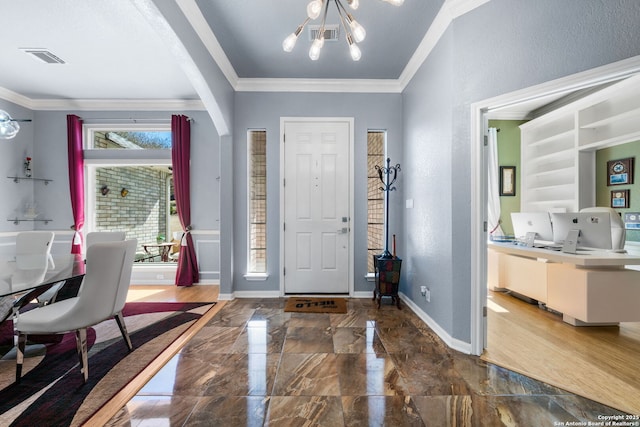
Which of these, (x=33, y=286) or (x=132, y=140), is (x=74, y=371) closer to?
(x=33, y=286)

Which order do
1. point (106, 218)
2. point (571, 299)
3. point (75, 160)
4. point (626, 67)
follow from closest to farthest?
point (626, 67) < point (571, 299) < point (75, 160) < point (106, 218)

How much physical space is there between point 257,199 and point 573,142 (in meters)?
4.87

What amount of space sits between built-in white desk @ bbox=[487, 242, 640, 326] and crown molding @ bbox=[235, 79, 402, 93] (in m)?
2.86

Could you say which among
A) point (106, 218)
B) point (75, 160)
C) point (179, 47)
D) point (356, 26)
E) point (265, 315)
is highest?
point (179, 47)

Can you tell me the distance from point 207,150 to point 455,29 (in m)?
3.78

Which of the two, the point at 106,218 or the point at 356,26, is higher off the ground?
the point at 356,26

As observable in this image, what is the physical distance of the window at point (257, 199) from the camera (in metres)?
3.84

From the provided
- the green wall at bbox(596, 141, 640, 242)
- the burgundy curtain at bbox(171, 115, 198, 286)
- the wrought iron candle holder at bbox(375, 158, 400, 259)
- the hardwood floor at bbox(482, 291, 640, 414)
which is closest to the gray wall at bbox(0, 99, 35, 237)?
the burgundy curtain at bbox(171, 115, 198, 286)

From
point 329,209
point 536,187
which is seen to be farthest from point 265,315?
point 536,187

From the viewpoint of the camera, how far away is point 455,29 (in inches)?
92.8

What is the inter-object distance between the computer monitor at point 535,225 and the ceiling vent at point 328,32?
334 cm

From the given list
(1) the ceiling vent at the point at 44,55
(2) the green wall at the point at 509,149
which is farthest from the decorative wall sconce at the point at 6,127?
(2) the green wall at the point at 509,149

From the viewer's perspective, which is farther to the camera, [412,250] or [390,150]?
[390,150]

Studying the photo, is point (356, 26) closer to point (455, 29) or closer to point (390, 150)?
point (455, 29)
